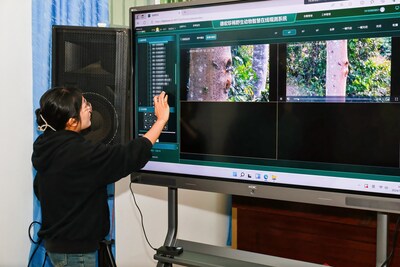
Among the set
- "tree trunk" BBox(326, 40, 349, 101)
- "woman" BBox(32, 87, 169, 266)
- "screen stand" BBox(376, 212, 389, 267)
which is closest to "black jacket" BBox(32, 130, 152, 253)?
"woman" BBox(32, 87, 169, 266)

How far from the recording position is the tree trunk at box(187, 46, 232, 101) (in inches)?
75.2

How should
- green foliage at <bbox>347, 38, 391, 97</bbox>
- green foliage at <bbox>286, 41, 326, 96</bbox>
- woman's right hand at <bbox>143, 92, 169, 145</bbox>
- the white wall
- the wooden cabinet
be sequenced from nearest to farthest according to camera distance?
1. green foliage at <bbox>347, 38, 391, 97</bbox>
2. green foliage at <bbox>286, 41, 326, 96</bbox>
3. woman's right hand at <bbox>143, 92, 169, 145</bbox>
4. the white wall
5. the wooden cabinet

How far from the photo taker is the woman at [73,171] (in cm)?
184

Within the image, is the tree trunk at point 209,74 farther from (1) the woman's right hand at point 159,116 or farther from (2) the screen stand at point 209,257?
(2) the screen stand at point 209,257

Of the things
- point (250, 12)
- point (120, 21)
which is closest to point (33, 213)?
point (120, 21)

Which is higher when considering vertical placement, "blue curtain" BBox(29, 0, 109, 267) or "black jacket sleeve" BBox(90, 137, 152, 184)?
"blue curtain" BBox(29, 0, 109, 267)

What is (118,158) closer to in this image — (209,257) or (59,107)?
(59,107)

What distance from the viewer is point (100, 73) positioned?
207 cm

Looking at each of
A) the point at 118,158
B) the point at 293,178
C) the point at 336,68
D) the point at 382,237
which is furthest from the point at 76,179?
the point at 382,237

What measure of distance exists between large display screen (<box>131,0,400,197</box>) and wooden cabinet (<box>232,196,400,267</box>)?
113 centimetres

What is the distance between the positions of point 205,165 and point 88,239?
1.89ft

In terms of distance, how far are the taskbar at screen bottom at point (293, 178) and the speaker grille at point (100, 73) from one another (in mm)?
269

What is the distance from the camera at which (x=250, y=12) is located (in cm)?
185

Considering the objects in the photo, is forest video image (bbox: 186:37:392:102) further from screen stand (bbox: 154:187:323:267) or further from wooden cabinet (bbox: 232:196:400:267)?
wooden cabinet (bbox: 232:196:400:267)
